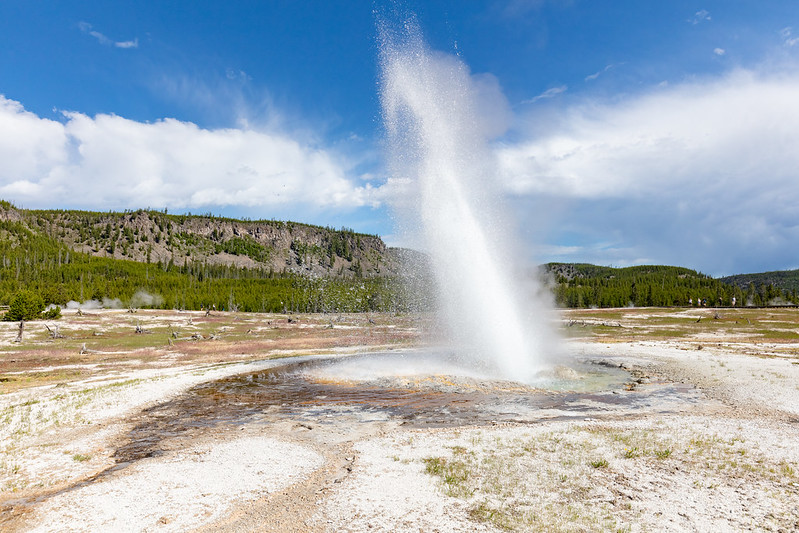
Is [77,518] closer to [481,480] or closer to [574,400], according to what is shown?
[481,480]

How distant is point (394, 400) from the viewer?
1995 centimetres

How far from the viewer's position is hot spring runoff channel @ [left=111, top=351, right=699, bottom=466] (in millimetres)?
16016

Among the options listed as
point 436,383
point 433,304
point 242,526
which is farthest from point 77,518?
point 433,304

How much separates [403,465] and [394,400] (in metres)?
8.92

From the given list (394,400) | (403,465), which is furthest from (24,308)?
(403,465)

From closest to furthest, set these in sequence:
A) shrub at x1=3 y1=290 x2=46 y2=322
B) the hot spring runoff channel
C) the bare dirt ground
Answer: the bare dirt ground < the hot spring runoff channel < shrub at x1=3 y1=290 x2=46 y2=322

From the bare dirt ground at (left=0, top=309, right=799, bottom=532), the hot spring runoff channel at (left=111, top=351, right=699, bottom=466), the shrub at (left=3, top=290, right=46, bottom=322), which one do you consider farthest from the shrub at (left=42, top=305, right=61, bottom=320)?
the hot spring runoff channel at (left=111, top=351, right=699, bottom=466)

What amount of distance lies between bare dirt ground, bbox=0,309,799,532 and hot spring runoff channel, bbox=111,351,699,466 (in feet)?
0.66

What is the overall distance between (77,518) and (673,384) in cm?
2609

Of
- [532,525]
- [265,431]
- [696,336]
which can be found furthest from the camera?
[696,336]

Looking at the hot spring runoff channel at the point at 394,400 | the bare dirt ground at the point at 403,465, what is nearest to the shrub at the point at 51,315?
the bare dirt ground at the point at 403,465

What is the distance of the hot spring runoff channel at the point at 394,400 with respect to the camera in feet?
52.5

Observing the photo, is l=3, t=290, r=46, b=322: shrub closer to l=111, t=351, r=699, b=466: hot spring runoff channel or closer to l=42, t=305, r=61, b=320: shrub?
l=42, t=305, r=61, b=320: shrub

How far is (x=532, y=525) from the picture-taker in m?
7.89
